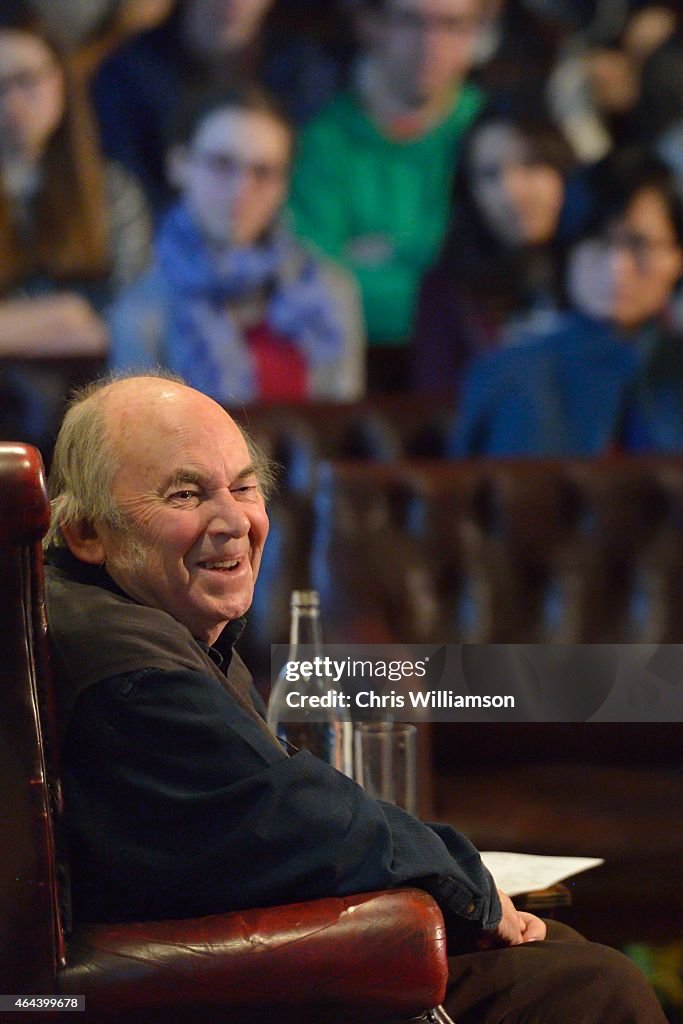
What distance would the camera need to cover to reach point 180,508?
1232 millimetres

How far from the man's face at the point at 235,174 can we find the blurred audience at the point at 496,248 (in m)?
0.49

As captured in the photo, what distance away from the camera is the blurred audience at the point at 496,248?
3869 mm

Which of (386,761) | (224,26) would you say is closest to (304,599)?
(386,761)

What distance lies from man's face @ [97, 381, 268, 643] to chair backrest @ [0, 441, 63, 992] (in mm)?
149

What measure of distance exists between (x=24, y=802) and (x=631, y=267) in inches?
125

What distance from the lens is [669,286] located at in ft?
12.9

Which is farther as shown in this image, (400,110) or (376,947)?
(400,110)

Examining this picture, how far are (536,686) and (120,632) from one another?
1.43 m

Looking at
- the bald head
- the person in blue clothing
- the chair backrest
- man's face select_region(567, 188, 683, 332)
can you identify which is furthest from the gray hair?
man's face select_region(567, 188, 683, 332)

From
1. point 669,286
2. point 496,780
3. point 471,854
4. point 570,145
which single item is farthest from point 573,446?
point 471,854

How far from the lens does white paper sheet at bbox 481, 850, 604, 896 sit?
1.49 metres

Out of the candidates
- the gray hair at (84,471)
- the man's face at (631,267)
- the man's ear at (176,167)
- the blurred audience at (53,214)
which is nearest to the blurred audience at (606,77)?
the man's face at (631,267)

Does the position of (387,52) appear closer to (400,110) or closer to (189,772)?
(400,110)

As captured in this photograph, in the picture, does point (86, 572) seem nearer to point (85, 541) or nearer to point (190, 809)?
point (85, 541)
